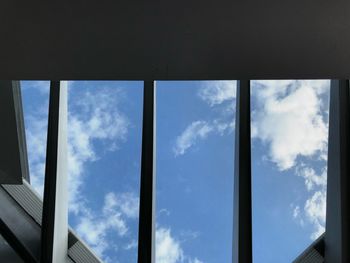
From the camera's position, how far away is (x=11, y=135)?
5.82 meters

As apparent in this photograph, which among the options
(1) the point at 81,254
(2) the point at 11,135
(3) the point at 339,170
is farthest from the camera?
(1) the point at 81,254

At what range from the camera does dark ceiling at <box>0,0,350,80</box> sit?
4008 mm

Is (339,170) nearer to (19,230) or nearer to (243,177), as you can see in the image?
(243,177)

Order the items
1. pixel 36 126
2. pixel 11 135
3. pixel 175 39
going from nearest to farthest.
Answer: pixel 175 39 → pixel 11 135 → pixel 36 126

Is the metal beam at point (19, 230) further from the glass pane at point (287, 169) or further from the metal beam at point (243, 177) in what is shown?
the glass pane at point (287, 169)

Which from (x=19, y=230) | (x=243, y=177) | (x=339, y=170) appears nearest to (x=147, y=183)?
(x=243, y=177)

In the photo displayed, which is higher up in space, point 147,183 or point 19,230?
point 147,183

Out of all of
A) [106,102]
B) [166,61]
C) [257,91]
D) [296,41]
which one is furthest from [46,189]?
[296,41]

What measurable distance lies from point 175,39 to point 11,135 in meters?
2.80

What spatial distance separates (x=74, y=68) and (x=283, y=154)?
11.7ft

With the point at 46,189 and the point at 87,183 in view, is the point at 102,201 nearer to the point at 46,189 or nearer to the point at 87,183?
the point at 87,183

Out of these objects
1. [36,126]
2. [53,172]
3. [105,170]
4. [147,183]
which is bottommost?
[147,183]

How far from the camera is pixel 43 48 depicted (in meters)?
4.26

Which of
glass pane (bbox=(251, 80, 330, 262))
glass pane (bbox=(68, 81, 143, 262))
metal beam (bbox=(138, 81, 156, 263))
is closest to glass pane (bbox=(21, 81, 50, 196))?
glass pane (bbox=(68, 81, 143, 262))
